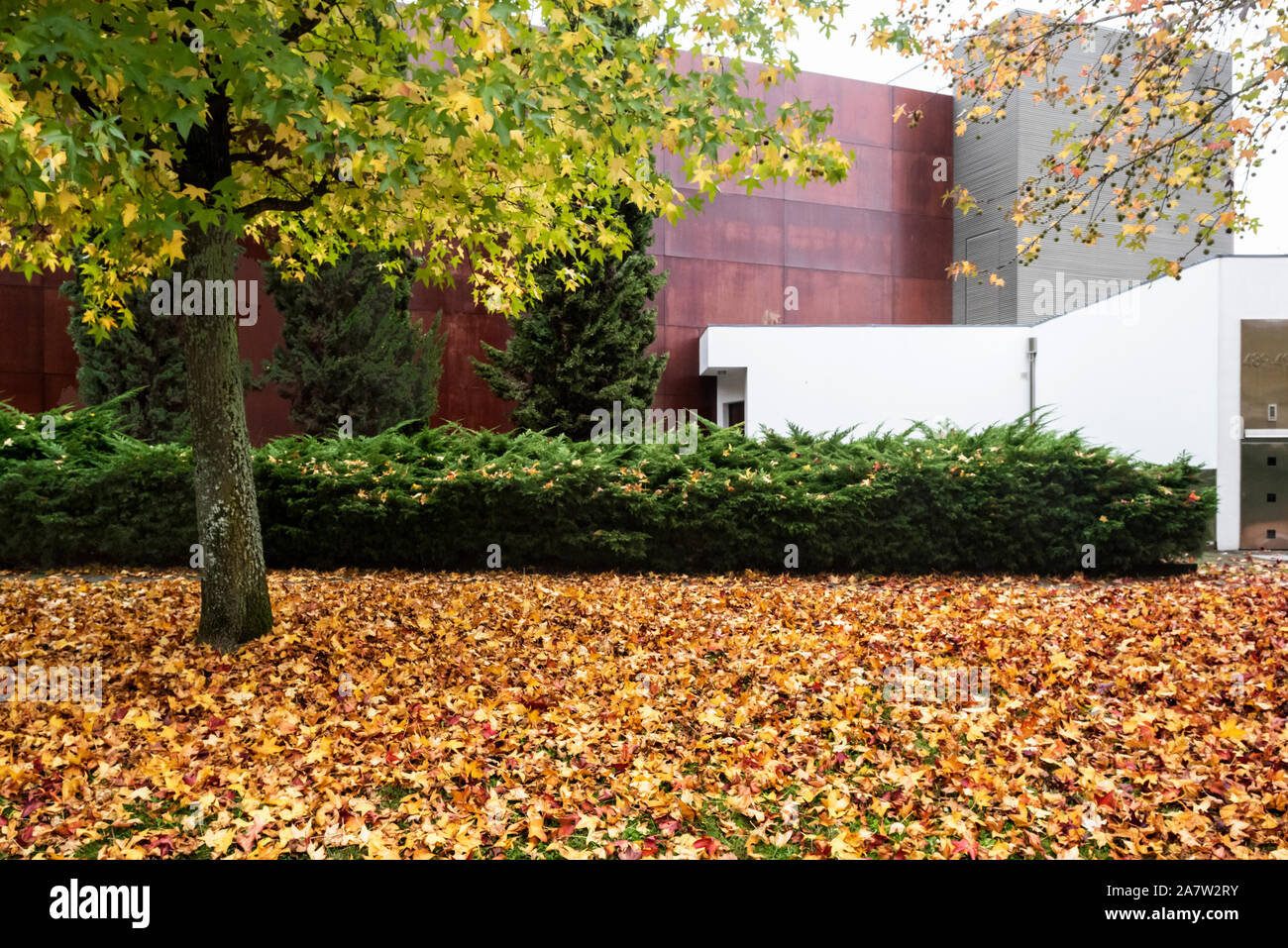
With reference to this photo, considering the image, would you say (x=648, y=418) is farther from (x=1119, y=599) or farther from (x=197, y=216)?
(x=197, y=216)

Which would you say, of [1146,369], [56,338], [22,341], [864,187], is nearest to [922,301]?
[864,187]

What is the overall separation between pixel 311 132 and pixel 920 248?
18.6 meters

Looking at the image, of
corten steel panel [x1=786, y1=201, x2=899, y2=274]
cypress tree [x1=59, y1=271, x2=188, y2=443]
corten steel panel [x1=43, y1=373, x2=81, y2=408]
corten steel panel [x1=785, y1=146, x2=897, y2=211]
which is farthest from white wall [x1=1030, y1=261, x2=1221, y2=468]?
corten steel panel [x1=43, y1=373, x2=81, y2=408]

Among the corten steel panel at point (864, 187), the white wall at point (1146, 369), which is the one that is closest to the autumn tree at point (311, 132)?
the white wall at point (1146, 369)

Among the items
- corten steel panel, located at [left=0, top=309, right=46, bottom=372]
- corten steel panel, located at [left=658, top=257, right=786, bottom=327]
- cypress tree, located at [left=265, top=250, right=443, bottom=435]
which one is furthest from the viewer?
corten steel panel, located at [left=658, top=257, right=786, bottom=327]

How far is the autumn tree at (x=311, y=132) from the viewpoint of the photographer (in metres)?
4.09

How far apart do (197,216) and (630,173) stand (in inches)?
109

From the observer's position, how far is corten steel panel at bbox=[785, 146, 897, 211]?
1945cm

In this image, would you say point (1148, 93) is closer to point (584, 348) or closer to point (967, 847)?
point (967, 847)

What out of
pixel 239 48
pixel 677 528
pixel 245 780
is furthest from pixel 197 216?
pixel 677 528

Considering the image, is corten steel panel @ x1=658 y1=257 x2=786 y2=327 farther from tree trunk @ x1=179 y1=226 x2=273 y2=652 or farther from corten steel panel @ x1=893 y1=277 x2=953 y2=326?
tree trunk @ x1=179 y1=226 x2=273 y2=652

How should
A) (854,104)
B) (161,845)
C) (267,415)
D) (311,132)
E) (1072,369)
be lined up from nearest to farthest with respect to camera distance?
(161,845) → (311,132) → (1072,369) → (267,415) → (854,104)
